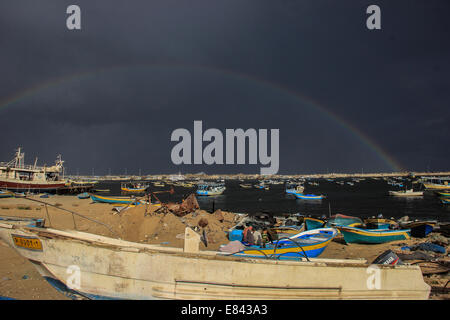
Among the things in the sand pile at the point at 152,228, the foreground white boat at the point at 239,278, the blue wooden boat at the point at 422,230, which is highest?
the foreground white boat at the point at 239,278

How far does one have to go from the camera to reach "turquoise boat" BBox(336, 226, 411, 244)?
1756 cm

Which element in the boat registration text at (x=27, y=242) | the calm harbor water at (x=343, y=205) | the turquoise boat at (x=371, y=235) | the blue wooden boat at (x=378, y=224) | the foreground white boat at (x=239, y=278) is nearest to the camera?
the foreground white boat at (x=239, y=278)

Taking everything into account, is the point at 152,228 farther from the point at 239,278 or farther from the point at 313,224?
the point at 313,224

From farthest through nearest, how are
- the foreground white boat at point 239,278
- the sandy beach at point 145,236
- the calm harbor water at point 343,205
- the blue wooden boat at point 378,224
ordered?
the calm harbor water at point 343,205 → the blue wooden boat at point 378,224 → the sandy beach at point 145,236 → the foreground white boat at point 239,278

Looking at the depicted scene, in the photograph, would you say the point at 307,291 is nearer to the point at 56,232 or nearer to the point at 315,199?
the point at 56,232

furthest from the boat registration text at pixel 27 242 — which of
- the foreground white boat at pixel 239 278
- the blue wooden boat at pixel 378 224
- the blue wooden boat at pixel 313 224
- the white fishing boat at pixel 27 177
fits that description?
the white fishing boat at pixel 27 177

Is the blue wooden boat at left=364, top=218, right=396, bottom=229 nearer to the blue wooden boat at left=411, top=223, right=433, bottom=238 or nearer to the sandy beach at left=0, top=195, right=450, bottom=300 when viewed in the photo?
the blue wooden boat at left=411, top=223, right=433, bottom=238

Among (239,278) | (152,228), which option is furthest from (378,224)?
(239,278)

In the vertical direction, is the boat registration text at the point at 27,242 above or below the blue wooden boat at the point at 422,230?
above

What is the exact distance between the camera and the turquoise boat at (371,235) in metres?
17.6

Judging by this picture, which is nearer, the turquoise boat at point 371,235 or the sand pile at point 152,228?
the sand pile at point 152,228

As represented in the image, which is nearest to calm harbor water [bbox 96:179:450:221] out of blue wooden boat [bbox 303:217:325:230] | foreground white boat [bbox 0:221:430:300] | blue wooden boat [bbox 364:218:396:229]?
blue wooden boat [bbox 303:217:325:230]

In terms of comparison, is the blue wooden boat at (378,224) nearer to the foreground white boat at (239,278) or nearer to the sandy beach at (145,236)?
the sandy beach at (145,236)
